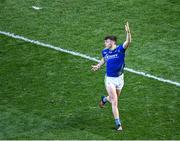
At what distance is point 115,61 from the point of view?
16.2 m

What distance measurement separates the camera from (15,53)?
20438mm

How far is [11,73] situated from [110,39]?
4.15 meters

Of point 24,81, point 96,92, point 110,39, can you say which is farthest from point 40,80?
point 110,39

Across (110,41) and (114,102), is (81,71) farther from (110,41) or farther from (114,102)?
(114,102)

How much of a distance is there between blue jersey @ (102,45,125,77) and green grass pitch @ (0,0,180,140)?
3.87 feet

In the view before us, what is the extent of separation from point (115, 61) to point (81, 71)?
10.6ft

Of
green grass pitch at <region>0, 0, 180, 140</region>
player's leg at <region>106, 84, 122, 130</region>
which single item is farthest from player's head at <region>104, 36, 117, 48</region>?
green grass pitch at <region>0, 0, 180, 140</region>

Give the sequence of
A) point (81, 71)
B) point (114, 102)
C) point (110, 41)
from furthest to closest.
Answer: point (81, 71) → point (110, 41) → point (114, 102)

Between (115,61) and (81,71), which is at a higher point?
(115,61)

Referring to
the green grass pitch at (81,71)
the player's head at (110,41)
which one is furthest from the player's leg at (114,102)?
the player's head at (110,41)

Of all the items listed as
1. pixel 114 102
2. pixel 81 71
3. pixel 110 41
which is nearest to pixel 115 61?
pixel 110 41

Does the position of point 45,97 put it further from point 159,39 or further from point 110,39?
point 159,39

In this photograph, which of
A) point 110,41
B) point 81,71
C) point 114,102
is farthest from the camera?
point 81,71

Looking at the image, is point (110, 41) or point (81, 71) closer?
point (110, 41)
